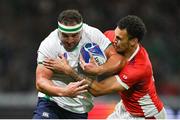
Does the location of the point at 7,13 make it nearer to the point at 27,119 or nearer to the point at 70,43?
the point at 27,119

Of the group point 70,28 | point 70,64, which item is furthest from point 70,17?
point 70,64

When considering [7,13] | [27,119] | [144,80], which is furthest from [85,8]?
[144,80]

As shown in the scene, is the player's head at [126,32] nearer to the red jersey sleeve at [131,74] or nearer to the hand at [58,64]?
the red jersey sleeve at [131,74]

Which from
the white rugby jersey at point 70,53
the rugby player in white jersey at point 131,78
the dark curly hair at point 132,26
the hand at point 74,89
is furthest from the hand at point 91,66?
the dark curly hair at point 132,26

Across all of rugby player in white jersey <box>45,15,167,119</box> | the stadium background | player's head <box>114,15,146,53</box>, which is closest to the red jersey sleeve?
rugby player in white jersey <box>45,15,167,119</box>

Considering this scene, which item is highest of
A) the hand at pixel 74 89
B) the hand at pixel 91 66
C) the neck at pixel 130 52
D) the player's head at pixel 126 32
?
the player's head at pixel 126 32

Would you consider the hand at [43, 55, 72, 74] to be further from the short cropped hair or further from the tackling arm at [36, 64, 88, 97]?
the short cropped hair

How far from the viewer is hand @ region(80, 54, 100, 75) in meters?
7.43

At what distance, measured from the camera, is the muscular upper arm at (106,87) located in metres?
7.64

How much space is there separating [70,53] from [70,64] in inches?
4.6

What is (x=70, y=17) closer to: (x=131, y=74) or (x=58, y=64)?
(x=58, y=64)

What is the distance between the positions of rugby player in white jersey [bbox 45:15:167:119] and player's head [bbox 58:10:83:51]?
0.18m

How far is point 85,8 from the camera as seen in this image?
14.9m

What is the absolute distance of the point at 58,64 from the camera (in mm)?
7344
